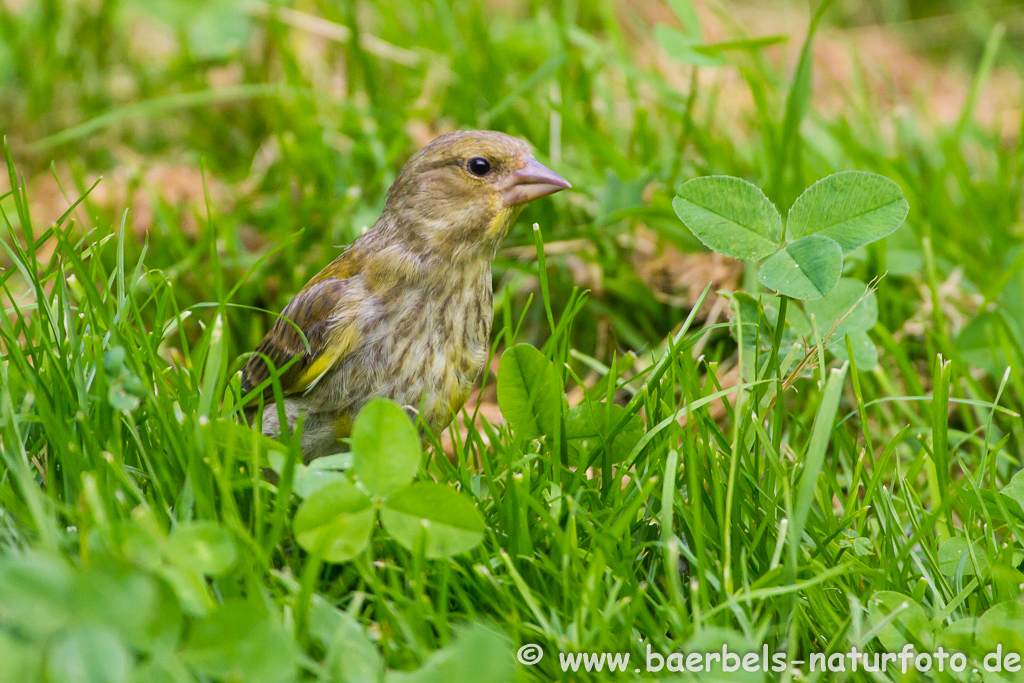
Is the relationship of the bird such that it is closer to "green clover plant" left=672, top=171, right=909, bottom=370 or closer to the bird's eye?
the bird's eye

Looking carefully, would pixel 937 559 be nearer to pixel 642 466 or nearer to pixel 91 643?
pixel 642 466

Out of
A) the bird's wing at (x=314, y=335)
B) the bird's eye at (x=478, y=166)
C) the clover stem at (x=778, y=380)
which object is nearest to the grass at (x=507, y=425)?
the clover stem at (x=778, y=380)

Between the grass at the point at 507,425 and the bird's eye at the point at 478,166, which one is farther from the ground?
the bird's eye at the point at 478,166

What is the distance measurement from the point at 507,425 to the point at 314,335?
602 millimetres

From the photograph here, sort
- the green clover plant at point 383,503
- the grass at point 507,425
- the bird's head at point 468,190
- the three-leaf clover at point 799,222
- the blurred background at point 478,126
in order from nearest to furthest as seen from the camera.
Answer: the grass at point 507,425 → the green clover plant at point 383,503 → the three-leaf clover at point 799,222 → the bird's head at point 468,190 → the blurred background at point 478,126

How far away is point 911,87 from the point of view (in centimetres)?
557

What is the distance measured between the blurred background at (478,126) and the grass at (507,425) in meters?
0.02

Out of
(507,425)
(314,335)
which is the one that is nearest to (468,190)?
(314,335)

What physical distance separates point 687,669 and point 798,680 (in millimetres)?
227

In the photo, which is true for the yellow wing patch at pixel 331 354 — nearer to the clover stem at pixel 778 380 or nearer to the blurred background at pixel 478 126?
the blurred background at pixel 478 126

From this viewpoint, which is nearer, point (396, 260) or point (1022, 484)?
point (1022, 484)

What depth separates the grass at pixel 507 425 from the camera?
70.7 inches

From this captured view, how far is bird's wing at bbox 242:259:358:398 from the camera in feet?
8.56

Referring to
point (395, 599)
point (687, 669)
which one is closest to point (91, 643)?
point (395, 599)
